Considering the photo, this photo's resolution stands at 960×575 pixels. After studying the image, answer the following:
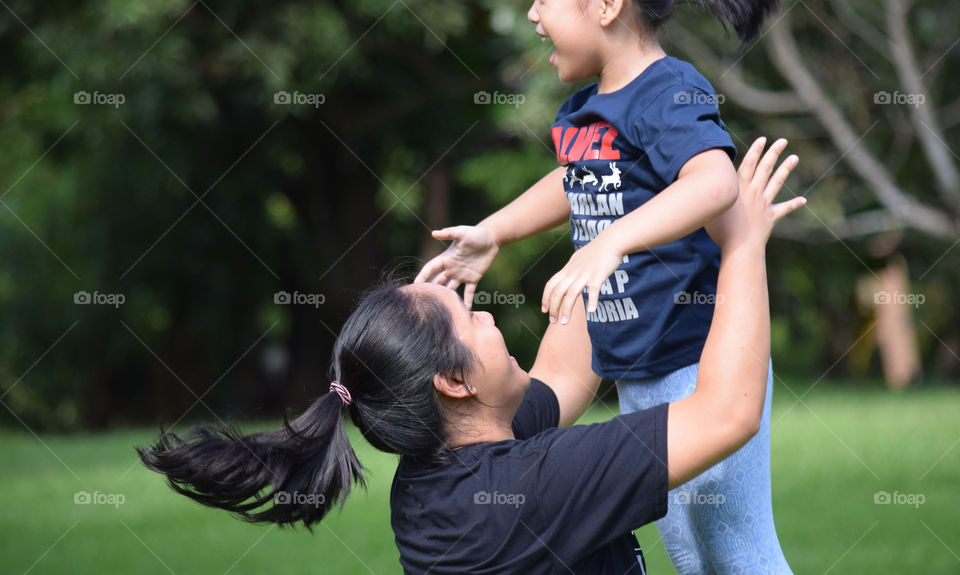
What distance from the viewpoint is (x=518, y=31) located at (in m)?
8.75

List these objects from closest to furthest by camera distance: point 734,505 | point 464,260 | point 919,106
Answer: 1. point 734,505
2. point 464,260
3. point 919,106

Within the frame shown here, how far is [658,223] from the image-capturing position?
72.3 inches

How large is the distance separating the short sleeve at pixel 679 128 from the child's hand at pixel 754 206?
81 mm

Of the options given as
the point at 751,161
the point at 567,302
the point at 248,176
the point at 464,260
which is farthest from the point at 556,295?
the point at 248,176

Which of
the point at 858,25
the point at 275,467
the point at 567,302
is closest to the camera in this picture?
the point at 567,302

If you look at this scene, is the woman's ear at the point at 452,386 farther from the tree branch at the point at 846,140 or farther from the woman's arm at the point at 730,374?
the tree branch at the point at 846,140

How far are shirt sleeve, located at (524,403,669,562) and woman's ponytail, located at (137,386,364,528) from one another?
0.42 meters

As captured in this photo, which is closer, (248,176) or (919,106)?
(919,106)

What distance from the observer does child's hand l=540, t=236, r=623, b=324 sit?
68.2 inches

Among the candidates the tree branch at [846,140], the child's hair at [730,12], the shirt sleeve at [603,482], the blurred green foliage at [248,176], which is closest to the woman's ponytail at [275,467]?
the shirt sleeve at [603,482]

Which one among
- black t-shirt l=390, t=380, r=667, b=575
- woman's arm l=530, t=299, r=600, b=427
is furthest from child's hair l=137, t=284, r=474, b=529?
woman's arm l=530, t=299, r=600, b=427

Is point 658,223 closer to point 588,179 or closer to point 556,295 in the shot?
point 556,295

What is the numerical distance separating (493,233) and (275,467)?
2.73ft

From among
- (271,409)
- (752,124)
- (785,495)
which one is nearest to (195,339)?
(271,409)
